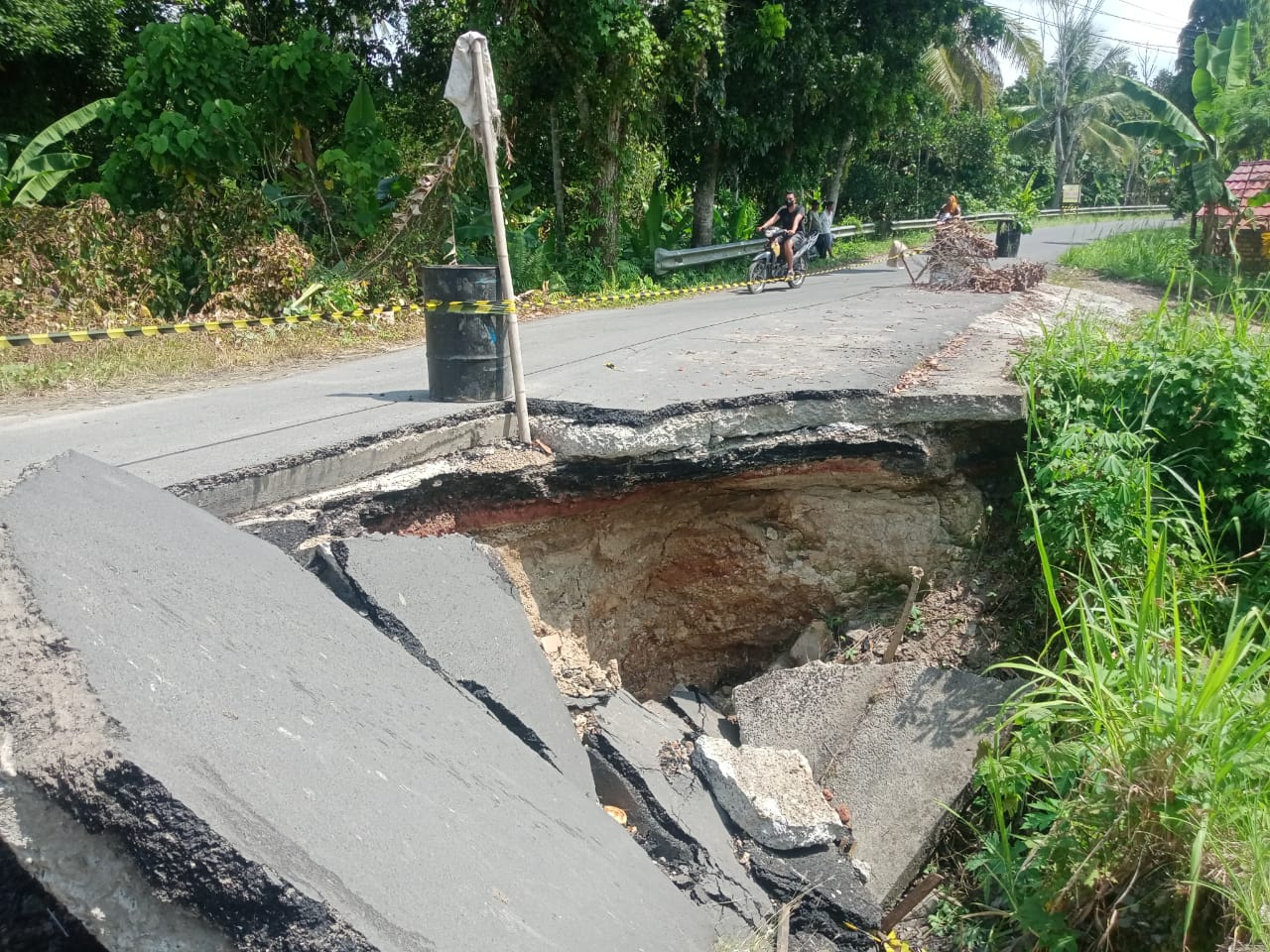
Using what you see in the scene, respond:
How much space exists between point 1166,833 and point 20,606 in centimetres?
301

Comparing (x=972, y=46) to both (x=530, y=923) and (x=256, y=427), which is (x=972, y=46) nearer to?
(x=256, y=427)

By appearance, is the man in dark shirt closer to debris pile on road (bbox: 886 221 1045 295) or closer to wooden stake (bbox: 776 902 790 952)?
debris pile on road (bbox: 886 221 1045 295)

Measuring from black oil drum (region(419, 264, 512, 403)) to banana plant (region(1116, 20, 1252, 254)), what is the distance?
13952 mm

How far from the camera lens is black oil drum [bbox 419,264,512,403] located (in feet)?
16.0

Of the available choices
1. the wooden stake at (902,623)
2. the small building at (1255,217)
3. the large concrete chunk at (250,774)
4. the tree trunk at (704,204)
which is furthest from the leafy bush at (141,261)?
the small building at (1255,217)

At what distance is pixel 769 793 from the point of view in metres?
3.70

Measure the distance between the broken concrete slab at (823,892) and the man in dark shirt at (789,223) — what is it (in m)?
10.3

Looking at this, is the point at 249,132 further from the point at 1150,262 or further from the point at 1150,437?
the point at 1150,262

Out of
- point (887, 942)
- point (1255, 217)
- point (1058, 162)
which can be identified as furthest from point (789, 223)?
point (1058, 162)

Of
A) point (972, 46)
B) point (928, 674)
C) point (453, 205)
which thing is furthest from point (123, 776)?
point (972, 46)

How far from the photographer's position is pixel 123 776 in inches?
60.9

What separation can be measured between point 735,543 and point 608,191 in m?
8.60

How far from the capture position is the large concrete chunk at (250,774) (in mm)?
1567

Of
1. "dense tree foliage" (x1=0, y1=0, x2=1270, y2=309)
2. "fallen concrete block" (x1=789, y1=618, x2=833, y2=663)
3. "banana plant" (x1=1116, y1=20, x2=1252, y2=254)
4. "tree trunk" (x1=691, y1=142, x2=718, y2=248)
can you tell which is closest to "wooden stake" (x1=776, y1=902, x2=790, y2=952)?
"fallen concrete block" (x1=789, y1=618, x2=833, y2=663)
